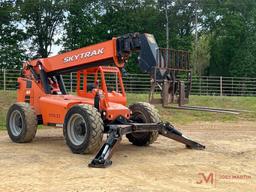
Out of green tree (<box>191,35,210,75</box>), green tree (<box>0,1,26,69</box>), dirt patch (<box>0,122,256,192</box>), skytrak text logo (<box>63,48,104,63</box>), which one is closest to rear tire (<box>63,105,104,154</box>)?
dirt patch (<box>0,122,256,192</box>)

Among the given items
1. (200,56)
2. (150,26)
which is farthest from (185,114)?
(150,26)

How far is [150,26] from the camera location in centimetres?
5725

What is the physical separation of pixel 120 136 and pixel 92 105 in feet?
5.04

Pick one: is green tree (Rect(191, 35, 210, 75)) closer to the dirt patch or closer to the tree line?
the tree line

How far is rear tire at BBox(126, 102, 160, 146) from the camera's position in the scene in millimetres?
12336

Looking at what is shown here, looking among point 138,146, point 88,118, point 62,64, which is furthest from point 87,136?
point 62,64

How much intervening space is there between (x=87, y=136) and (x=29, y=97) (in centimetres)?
359

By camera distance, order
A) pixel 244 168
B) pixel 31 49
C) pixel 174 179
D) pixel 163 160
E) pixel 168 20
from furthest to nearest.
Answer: pixel 168 20 → pixel 31 49 → pixel 163 160 → pixel 244 168 → pixel 174 179

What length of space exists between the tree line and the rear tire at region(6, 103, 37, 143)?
36.4 m

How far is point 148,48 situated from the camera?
11.1 meters

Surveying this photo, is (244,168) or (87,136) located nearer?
(244,168)

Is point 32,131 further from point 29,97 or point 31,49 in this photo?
point 31,49

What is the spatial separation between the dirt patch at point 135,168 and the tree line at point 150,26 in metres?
38.6

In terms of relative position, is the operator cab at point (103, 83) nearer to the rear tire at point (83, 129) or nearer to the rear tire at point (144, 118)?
the rear tire at point (144, 118)
